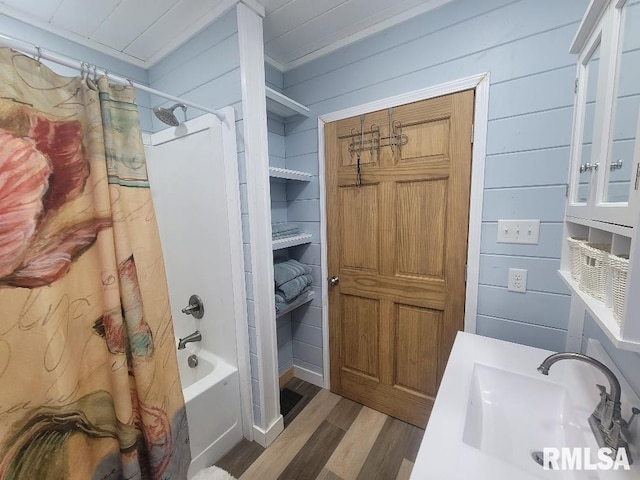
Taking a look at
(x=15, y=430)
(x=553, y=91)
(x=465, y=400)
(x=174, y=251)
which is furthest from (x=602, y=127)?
(x=174, y=251)

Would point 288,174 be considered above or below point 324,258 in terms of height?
above

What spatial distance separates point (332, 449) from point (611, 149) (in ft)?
6.08

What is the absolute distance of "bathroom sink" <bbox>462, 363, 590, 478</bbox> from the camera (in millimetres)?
831

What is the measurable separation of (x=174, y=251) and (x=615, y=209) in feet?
6.68

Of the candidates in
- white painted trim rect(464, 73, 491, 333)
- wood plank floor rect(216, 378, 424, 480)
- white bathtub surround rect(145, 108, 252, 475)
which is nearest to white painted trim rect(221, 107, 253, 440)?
white bathtub surround rect(145, 108, 252, 475)

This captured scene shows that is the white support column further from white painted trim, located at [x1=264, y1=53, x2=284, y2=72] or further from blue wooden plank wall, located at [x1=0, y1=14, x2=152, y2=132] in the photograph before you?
blue wooden plank wall, located at [x1=0, y1=14, x2=152, y2=132]

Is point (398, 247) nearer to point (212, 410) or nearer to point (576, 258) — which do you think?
point (576, 258)

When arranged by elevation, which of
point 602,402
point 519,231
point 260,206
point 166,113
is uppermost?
point 166,113

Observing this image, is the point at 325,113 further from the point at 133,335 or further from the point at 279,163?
the point at 133,335

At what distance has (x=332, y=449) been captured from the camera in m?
1.57

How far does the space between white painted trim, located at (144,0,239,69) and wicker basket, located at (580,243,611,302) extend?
5.76 ft

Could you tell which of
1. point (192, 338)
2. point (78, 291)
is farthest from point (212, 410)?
point (78, 291)

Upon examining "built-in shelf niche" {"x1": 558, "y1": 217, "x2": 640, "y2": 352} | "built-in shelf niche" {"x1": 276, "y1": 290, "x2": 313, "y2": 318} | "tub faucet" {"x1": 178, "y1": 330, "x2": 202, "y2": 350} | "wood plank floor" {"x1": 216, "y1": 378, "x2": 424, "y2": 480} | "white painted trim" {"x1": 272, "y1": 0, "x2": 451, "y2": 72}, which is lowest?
"wood plank floor" {"x1": 216, "y1": 378, "x2": 424, "y2": 480}

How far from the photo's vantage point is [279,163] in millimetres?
2023
